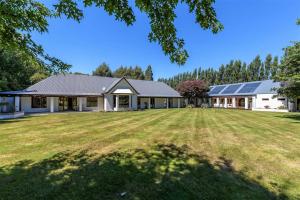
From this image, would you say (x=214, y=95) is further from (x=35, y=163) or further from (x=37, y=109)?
(x=35, y=163)

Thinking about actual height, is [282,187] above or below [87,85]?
below

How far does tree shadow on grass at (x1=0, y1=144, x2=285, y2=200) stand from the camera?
150 inches

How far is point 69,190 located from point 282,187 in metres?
4.80

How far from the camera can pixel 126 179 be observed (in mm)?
4473

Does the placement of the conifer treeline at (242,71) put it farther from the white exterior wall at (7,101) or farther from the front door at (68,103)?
the white exterior wall at (7,101)

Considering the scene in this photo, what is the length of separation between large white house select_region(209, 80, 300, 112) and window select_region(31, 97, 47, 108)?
31705 mm

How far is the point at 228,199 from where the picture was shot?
144 inches

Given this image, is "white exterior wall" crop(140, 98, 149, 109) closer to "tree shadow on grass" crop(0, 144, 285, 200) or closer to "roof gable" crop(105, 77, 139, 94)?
"roof gable" crop(105, 77, 139, 94)

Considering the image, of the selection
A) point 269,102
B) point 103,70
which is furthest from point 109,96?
point 103,70

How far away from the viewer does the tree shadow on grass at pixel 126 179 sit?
12.5 feet

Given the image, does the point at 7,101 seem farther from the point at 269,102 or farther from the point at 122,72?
the point at 122,72

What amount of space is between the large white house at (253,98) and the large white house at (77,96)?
16.8 metres

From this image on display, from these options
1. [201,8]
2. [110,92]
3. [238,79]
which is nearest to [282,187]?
[201,8]

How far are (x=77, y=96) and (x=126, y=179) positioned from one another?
23861mm
